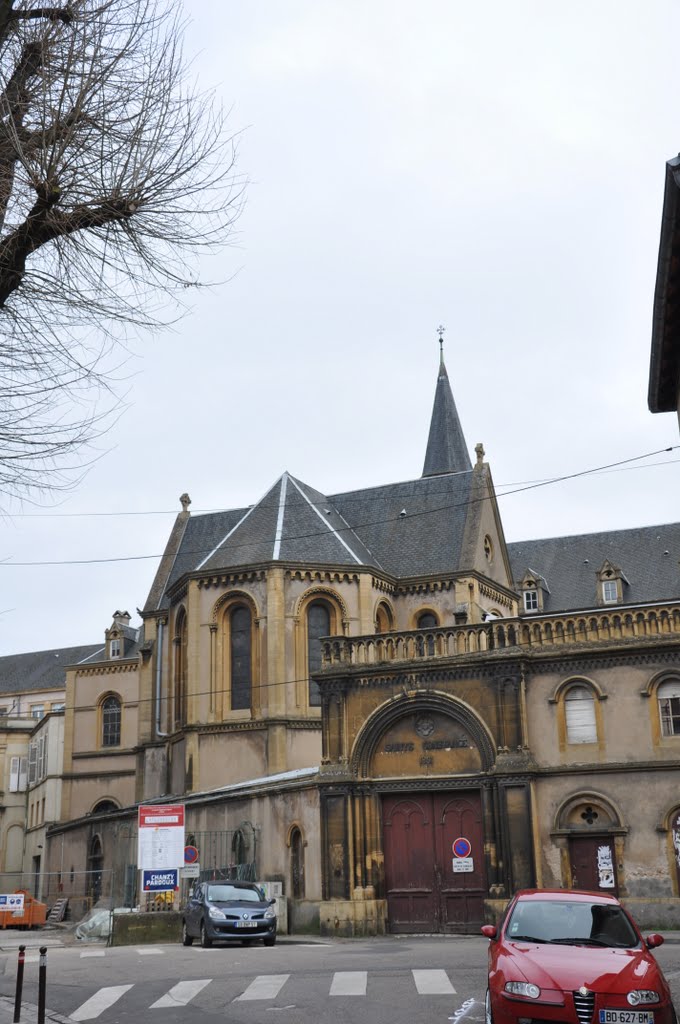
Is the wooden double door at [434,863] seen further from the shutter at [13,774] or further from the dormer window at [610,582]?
the shutter at [13,774]

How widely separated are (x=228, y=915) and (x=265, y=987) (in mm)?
8165

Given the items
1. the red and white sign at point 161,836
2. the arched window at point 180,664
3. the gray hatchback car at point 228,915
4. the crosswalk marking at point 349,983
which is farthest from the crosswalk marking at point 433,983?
the arched window at point 180,664

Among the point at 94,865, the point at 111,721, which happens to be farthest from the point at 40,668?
the point at 94,865

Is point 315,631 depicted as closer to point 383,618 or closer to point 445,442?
point 383,618

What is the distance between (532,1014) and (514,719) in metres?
17.2

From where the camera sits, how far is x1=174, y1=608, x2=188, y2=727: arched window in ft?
137

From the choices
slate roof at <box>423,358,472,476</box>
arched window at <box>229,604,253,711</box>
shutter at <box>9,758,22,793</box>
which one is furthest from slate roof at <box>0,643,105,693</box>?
arched window at <box>229,604,253,711</box>

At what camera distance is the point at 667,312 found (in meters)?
16.3

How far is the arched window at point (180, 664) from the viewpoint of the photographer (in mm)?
41719

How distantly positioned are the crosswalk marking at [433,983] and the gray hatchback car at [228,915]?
25.1 ft

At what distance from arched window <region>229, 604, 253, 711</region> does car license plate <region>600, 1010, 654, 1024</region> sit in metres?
30.1

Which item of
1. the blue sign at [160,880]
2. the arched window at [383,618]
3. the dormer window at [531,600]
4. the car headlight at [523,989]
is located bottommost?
the car headlight at [523,989]

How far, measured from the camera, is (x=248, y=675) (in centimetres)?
3981

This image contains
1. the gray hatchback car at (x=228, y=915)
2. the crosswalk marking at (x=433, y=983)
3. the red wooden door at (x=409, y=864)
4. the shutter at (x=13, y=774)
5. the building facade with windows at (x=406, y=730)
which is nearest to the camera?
the crosswalk marking at (x=433, y=983)
